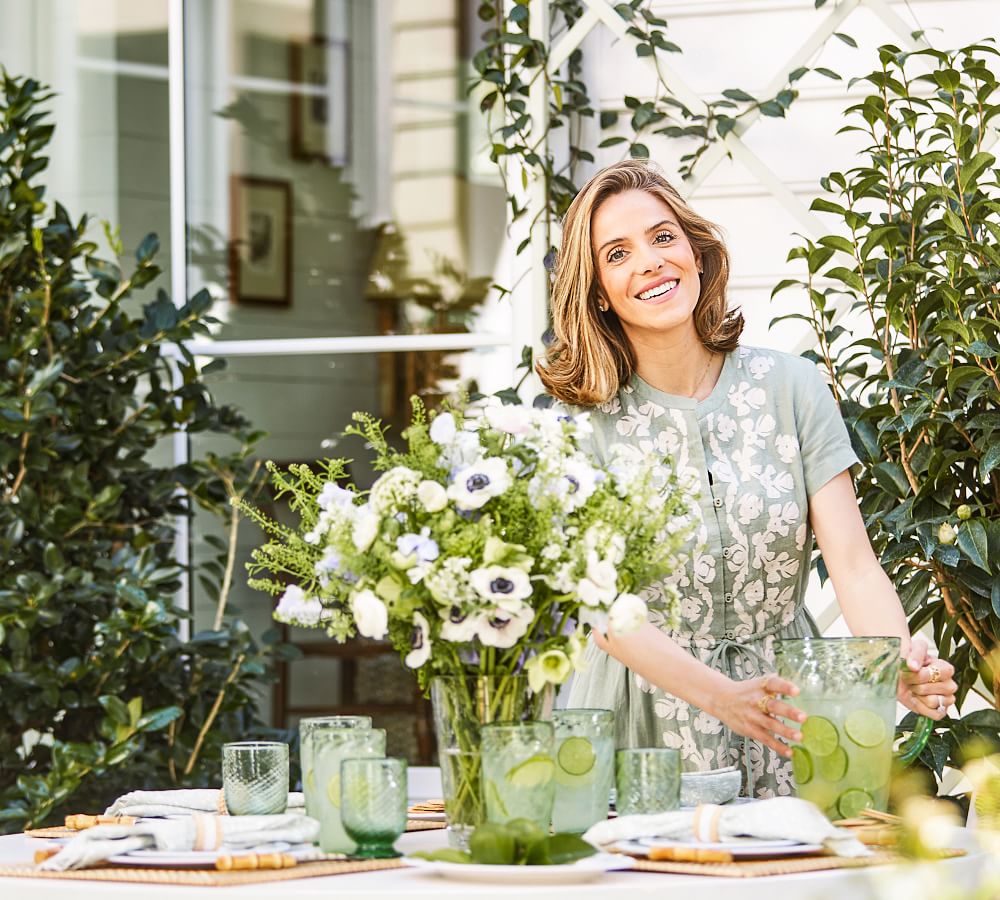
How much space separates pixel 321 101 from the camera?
386 centimetres

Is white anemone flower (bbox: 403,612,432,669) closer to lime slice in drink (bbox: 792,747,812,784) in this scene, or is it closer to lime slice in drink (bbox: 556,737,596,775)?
lime slice in drink (bbox: 556,737,596,775)

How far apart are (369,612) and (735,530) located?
2.82 ft

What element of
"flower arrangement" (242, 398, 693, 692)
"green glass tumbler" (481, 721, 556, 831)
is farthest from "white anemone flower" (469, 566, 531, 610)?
"green glass tumbler" (481, 721, 556, 831)

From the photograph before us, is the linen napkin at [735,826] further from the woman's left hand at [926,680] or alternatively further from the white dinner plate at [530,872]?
the woman's left hand at [926,680]

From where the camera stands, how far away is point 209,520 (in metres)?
3.47

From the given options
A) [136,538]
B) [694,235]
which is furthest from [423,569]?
[136,538]

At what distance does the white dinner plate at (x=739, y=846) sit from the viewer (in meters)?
1.27

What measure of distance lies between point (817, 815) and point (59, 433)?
2144 mm

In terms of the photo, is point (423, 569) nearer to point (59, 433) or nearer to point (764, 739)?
point (764, 739)

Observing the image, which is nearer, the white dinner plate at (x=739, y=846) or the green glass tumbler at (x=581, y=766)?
the white dinner plate at (x=739, y=846)

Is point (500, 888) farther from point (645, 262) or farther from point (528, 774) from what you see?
point (645, 262)

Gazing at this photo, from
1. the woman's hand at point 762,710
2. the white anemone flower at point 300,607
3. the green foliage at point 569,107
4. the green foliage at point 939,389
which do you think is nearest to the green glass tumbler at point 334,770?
the white anemone flower at point 300,607

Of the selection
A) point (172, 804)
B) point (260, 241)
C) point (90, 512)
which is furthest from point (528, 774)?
point (260, 241)

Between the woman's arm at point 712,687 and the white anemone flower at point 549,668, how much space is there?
19cm
